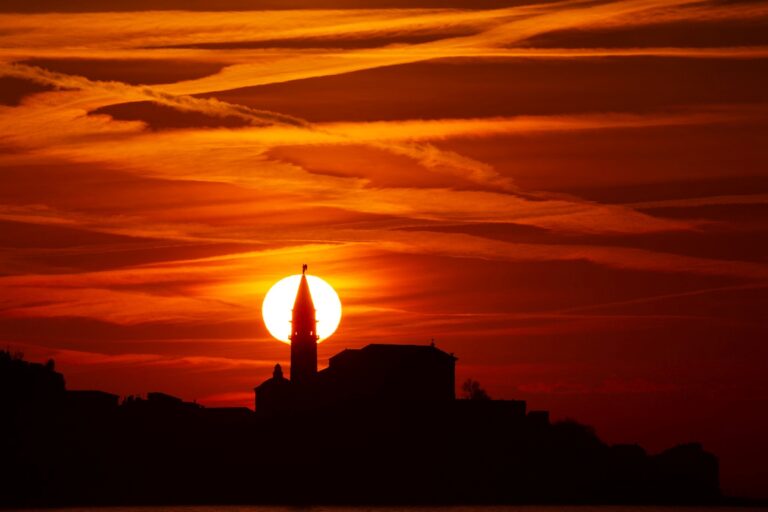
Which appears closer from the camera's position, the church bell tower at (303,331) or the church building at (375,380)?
the church bell tower at (303,331)

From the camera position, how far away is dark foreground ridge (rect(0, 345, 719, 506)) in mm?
133500

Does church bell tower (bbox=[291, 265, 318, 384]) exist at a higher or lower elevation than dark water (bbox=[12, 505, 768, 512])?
higher

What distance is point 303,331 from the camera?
126 meters

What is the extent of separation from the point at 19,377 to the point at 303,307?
32.4m

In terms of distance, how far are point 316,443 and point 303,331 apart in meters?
16.5

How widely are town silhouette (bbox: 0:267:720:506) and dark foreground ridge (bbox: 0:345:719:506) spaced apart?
13 centimetres

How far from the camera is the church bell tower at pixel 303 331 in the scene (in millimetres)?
125312

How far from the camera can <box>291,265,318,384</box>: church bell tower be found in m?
125

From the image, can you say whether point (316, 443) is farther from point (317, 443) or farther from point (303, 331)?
point (303, 331)

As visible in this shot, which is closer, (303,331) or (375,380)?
(303,331)

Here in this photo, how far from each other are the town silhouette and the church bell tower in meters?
2.57


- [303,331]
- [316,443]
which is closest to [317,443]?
[316,443]

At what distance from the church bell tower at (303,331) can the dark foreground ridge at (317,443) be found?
4.20 metres

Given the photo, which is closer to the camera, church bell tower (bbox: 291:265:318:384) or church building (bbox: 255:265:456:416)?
church bell tower (bbox: 291:265:318:384)
